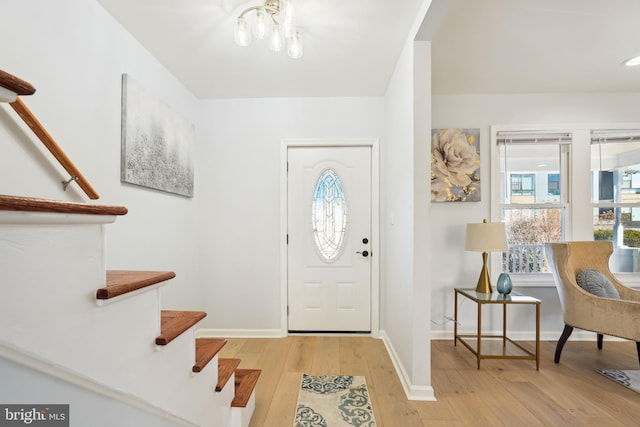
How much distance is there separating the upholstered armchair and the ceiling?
1553 mm

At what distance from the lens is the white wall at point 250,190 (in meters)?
3.18

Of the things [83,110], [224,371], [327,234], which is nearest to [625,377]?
[327,234]

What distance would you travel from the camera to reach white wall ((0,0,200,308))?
4.32 ft

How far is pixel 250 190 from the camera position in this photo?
320 cm

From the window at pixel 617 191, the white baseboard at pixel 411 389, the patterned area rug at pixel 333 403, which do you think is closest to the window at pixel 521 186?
the window at pixel 617 191

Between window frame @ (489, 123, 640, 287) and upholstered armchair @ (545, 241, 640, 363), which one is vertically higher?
window frame @ (489, 123, 640, 287)

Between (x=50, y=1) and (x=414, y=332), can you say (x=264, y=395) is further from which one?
(x=50, y=1)

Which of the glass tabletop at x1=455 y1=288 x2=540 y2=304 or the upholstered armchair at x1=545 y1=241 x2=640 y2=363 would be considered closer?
the upholstered armchair at x1=545 y1=241 x2=640 y2=363

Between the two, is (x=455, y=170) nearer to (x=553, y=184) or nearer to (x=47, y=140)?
(x=553, y=184)

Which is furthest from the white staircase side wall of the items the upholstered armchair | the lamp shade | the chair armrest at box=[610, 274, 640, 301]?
the chair armrest at box=[610, 274, 640, 301]

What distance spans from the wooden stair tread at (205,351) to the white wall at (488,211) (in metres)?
2.30

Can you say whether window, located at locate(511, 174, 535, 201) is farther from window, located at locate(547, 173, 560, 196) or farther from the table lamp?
the table lamp

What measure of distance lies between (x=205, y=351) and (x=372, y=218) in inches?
82.9

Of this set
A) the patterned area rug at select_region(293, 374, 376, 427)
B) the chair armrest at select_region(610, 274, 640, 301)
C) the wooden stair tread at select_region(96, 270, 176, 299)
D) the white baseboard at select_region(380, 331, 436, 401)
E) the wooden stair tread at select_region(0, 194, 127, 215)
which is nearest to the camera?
the wooden stair tread at select_region(0, 194, 127, 215)
